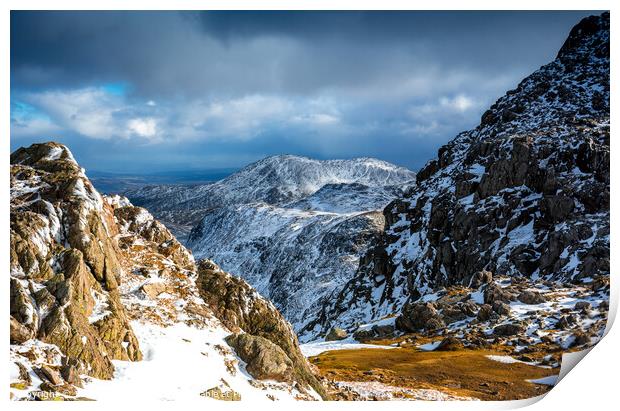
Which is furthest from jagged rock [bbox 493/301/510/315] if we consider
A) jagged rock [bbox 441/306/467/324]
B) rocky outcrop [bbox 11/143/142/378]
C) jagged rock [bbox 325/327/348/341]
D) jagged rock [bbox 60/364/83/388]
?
jagged rock [bbox 60/364/83/388]

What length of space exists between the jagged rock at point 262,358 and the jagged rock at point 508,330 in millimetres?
46620

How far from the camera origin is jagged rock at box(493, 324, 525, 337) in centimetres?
6681

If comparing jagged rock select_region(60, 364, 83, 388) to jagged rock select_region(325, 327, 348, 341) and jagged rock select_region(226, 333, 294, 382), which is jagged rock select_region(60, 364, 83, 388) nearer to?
jagged rock select_region(226, 333, 294, 382)

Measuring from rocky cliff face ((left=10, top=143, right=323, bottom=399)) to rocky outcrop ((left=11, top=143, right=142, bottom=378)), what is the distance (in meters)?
0.05

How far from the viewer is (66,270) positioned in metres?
26.1

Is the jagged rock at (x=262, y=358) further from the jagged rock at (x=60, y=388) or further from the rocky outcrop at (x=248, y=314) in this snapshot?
the jagged rock at (x=60, y=388)

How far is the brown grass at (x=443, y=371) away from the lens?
129 feet

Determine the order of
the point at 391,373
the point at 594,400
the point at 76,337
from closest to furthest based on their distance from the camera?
the point at 76,337, the point at 594,400, the point at 391,373

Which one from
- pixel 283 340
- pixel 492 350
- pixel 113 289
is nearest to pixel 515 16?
pixel 283 340

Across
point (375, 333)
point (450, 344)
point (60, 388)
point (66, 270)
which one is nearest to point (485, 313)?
point (450, 344)

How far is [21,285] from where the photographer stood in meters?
23.7
